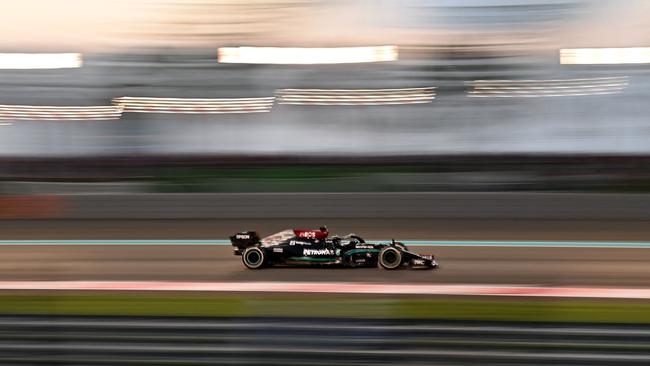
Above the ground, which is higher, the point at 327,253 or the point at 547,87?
the point at 547,87

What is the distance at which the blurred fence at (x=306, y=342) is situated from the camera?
4426 mm

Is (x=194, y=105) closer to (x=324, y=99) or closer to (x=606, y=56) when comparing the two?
(x=324, y=99)

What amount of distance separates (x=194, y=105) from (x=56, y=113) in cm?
304

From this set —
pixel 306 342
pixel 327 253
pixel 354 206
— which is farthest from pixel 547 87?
pixel 306 342

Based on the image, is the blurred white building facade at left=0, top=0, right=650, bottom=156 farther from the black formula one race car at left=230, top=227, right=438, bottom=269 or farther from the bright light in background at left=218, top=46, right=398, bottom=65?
the black formula one race car at left=230, top=227, right=438, bottom=269

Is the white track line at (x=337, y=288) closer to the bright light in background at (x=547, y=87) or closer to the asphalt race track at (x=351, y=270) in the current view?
the asphalt race track at (x=351, y=270)

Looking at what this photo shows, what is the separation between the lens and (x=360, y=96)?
1909 cm

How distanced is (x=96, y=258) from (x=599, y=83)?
11.0 metres

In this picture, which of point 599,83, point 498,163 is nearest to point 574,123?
point 599,83

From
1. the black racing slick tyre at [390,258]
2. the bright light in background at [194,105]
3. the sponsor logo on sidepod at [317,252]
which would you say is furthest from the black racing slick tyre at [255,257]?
the bright light in background at [194,105]

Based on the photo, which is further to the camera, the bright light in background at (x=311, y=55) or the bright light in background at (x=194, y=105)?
the bright light in background at (x=194, y=105)

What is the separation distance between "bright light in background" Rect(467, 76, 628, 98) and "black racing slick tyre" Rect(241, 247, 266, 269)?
10079 mm

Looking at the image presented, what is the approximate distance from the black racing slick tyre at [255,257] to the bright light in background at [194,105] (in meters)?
9.85

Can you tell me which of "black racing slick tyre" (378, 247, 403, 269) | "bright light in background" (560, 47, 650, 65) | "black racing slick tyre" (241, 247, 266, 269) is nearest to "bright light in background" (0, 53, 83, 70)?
"bright light in background" (560, 47, 650, 65)
